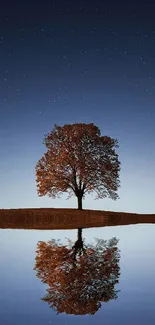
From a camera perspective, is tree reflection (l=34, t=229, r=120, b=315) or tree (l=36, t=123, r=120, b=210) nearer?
tree reflection (l=34, t=229, r=120, b=315)

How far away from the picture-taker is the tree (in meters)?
53.8

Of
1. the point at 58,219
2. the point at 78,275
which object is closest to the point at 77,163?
the point at 58,219

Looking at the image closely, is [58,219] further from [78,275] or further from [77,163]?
[78,275]

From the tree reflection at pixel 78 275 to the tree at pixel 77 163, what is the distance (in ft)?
101

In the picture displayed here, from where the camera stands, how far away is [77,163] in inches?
2121

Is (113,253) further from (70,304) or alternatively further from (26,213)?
(26,213)

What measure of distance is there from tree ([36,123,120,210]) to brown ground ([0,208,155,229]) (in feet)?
9.44

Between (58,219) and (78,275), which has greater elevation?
(58,219)

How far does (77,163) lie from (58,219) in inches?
303

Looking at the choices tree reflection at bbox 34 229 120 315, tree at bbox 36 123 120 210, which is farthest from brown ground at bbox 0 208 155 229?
tree reflection at bbox 34 229 120 315

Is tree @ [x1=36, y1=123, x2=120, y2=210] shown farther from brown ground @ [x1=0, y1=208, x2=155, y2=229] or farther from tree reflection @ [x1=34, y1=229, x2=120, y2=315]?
tree reflection @ [x1=34, y1=229, x2=120, y2=315]

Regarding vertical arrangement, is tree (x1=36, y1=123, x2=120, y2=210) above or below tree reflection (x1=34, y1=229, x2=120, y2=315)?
above

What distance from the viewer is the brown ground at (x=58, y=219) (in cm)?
4853

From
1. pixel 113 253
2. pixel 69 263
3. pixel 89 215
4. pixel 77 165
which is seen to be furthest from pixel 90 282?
pixel 77 165
